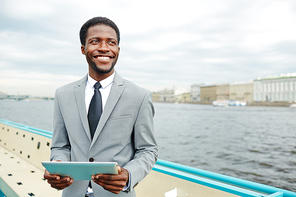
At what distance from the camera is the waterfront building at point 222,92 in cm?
9520

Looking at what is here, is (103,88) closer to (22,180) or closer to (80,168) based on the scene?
(80,168)

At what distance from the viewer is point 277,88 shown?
269ft

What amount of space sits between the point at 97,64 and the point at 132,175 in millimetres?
492

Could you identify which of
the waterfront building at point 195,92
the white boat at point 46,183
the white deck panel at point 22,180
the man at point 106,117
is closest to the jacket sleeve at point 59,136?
the man at point 106,117

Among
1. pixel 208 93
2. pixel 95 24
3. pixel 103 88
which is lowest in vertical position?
pixel 103 88

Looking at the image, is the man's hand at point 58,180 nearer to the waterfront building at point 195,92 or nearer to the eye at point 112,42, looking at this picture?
the eye at point 112,42

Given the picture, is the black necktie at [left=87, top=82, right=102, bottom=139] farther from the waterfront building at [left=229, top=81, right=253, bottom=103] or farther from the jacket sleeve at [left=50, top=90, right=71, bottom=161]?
the waterfront building at [left=229, top=81, right=253, bottom=103]

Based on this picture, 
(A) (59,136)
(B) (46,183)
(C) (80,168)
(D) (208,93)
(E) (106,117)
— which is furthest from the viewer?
(D) (208,93)

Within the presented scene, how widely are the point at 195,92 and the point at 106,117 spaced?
4305 inches

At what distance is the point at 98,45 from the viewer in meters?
1.16

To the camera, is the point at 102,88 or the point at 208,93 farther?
the point at 208,93

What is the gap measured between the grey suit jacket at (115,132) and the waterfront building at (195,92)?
108 meters

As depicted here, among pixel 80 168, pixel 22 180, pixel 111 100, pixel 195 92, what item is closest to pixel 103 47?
pixel 111 100

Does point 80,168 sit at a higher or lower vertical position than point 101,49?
lower
